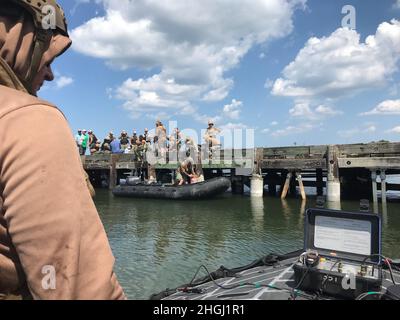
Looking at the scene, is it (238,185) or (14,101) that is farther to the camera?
(238,185)

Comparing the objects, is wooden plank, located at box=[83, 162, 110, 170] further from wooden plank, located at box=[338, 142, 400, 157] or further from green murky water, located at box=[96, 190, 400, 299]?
wooden plank, located at box=[338, 142, 400, 157]

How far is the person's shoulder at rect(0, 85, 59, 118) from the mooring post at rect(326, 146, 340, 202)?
726 inches

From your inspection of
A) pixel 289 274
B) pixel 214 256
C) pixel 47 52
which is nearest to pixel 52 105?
pixel 47 52

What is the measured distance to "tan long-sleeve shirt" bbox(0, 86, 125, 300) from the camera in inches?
32.2

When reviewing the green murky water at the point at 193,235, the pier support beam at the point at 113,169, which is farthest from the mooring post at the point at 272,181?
the pier support beam at the point at 113,169

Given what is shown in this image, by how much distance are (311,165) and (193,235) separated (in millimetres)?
9932

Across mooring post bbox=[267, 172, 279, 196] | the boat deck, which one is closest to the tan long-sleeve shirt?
the boat deck

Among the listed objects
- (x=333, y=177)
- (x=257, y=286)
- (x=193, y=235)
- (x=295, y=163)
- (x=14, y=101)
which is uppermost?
(x=14, y=101)

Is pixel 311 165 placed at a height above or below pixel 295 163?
below

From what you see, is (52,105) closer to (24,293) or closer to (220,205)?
(24,293)

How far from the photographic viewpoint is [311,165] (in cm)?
1912

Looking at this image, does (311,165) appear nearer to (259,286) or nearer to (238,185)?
(238,185)

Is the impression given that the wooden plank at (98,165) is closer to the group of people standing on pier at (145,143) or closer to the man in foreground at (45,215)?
the group of people standing on pier at (145,143)

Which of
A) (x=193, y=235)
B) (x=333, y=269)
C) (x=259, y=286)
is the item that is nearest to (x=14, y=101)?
(x=333, y=269)
